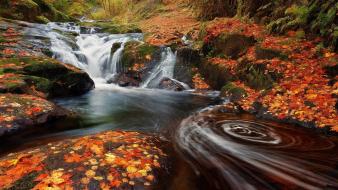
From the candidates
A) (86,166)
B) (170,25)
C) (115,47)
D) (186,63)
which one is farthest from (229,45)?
(86,166)

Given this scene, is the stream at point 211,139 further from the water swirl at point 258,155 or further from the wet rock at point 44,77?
the wet rock at point 44,77

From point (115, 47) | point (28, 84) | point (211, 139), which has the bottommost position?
point (211, 139)

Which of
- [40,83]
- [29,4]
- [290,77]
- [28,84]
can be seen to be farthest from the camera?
[29,4]

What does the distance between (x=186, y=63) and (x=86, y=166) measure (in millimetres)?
8825

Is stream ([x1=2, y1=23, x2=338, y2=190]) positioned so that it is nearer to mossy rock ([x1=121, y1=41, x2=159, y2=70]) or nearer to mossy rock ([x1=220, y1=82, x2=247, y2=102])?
mossy rock ([x1=220, y1=82, x2=247, y2=102])

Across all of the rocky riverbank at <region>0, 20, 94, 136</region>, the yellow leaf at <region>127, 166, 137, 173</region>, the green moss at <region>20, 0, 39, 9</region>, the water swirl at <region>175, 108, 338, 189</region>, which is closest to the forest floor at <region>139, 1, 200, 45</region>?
the rocky riverbank at <region>0, 20, 94, 136</region>

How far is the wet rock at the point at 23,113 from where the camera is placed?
5468mm

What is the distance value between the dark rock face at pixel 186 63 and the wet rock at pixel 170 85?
0.43 metres

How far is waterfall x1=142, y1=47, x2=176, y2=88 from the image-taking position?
11.8m

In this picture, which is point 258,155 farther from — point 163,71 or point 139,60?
point 139,60

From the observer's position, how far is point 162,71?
39.6ft

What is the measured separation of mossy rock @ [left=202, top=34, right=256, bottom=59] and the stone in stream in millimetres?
7171

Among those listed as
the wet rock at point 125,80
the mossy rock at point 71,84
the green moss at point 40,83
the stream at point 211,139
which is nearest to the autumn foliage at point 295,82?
the stream at point 211,139

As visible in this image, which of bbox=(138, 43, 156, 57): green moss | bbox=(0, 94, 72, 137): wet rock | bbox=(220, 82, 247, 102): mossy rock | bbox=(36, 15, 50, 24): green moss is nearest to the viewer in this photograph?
bbox=(0, 94, 72, 137): wet rock
